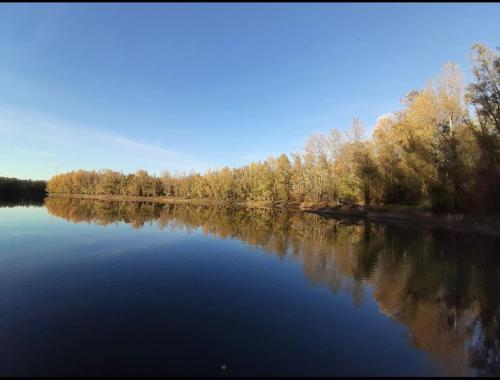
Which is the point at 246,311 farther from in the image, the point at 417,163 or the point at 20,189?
the point at 20,189

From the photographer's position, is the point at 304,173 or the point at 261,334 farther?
the point at 304,173

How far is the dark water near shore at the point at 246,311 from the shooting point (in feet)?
27.5

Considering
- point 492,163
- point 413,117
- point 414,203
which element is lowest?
point 414,203

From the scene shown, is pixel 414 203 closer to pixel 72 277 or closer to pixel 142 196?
pixel 72 277

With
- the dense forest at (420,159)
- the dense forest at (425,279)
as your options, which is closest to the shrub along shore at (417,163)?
the dense forest at (420,159)

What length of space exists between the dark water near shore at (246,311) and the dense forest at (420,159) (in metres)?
15.1

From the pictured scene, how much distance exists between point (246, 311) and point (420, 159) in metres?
40.3

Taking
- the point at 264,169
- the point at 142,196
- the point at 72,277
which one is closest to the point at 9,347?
the point at 72,277

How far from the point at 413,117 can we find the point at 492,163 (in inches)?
537

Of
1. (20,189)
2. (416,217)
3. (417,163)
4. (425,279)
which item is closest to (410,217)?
(416,217)

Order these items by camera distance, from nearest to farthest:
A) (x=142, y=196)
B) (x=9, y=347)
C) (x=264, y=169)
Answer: (x=9, y=347) → (x=264, y=169) → (x=142, y=196)

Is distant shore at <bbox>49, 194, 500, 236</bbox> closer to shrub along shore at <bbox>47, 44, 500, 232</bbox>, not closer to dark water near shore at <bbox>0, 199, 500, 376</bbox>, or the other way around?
shrub along shore at <bbox>47, 44, 500, 232</bbox>

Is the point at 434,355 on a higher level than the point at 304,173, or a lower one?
lower

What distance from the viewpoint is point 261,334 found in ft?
32.9
